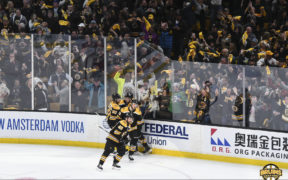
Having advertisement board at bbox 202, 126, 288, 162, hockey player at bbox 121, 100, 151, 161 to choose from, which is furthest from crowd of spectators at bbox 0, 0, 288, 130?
hockey player at bbox 121, 100, 151, 161

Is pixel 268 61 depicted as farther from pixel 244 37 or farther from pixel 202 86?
pixel 244 37

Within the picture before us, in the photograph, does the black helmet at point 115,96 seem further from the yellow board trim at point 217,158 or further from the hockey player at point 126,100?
the yellow board trim at point 217,158

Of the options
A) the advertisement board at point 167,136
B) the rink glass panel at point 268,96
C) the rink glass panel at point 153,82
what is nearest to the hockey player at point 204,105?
the advertisement board at point 167,136

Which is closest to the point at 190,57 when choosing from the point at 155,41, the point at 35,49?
the point at 155,41

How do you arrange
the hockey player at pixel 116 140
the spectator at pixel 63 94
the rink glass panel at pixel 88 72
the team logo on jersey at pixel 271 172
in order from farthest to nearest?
the spectator at pixel 63 94 < the rink glass panel at pixel 88 72 < the hockey player at pixel 116 140 < the team logo on jersey at pixel 271 172

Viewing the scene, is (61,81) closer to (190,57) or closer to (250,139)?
(190,57)

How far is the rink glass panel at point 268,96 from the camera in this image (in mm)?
13773

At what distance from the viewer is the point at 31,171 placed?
1401 centimetres

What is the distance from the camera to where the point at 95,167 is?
564 inches

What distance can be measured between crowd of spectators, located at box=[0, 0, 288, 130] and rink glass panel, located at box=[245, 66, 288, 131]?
2cm

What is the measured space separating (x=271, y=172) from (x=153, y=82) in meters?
3.56

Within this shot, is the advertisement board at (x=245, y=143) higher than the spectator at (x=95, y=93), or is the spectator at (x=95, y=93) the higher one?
the spectator at (x=95, y=93)

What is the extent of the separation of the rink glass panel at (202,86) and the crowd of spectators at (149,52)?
0.07ft

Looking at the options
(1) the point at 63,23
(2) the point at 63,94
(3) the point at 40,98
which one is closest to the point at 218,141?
(2) the point at 63,94
